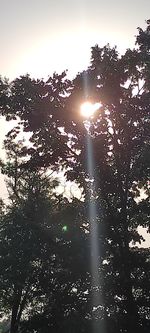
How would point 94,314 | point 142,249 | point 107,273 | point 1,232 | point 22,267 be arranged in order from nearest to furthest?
point 94,314
point 107,273
point 142,249
point 22,267
point 1,232

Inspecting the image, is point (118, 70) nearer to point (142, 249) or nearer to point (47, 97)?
point (47, 97)

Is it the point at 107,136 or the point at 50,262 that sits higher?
the point at 107,136

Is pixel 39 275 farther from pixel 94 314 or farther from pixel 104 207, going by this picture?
pixel 104 207

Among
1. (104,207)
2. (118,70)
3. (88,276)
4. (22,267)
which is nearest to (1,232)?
(22,267)

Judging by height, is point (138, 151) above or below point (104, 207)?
above

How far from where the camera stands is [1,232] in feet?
64.4

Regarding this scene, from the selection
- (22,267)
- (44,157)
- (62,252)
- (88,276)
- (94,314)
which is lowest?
(94,314)

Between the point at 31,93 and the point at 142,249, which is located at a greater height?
the point at 31,93

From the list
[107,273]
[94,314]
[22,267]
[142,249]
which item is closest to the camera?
[94,314]

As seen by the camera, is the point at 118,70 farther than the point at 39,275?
Yes

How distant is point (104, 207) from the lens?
15.2 metres

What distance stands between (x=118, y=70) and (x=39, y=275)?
8198mm

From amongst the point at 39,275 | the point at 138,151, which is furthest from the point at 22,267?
the point at 138,151

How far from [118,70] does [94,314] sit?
8.90 metres
